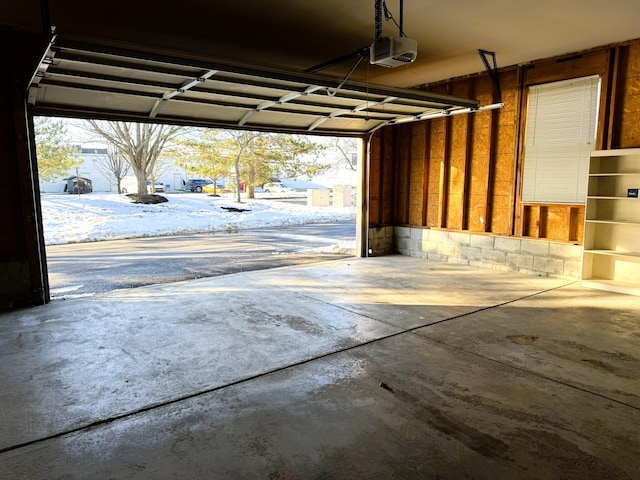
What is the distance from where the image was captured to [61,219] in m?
15.1

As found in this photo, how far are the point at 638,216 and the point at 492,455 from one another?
17.4 feet

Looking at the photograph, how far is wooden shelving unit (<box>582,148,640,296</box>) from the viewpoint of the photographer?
6.11 metres

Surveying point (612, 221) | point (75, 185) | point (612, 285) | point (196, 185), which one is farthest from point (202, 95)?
point (196, 185)

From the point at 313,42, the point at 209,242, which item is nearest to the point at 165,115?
the point at 313,42

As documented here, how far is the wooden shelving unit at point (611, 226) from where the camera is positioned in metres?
6.11

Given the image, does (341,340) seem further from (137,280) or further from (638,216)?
(638,216)

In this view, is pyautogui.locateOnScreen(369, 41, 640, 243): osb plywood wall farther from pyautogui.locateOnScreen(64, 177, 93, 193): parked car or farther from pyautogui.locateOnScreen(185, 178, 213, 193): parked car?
pyautogui.locateOnScreen(185, 178, 213, 193): parked car

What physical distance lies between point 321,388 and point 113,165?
24623 millimetres

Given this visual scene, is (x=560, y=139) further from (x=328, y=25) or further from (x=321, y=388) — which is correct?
(x=321, y=388)

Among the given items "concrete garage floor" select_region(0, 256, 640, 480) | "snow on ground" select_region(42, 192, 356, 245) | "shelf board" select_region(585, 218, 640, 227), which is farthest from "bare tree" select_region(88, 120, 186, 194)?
"shelf board" select_region(585, 218, 640, 227)

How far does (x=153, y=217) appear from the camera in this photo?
1598cm

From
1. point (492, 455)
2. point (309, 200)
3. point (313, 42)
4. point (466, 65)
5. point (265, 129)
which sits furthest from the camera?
point (309, 200)

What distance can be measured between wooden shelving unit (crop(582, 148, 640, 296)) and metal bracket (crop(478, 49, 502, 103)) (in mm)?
2007

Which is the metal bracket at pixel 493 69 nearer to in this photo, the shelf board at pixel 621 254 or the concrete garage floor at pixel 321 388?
the shelf board at pixel 621 254
